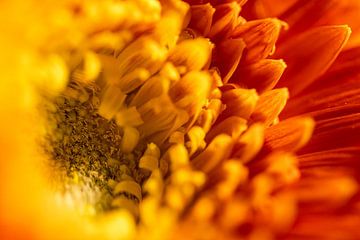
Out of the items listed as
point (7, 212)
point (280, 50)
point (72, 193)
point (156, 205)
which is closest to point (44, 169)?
point (72, 193)

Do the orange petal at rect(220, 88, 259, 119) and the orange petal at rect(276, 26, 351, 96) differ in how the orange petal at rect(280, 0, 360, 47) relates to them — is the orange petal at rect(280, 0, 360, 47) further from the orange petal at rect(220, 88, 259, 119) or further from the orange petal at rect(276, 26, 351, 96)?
the orange petal at rect(220, 88, 259, 119)

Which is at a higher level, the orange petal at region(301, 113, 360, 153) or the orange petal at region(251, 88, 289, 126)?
the orange petal at region(251, 88, 289, 126)

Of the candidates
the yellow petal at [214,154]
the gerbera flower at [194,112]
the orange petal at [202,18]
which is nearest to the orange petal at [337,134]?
the gerbera flower at [194,112]

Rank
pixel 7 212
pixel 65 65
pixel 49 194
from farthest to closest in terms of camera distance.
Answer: pixel 65 65
pixel 49 194
pixel 7 212

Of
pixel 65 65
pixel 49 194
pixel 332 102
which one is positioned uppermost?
pixel 65 65

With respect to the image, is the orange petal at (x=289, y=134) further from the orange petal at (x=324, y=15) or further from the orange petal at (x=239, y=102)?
the orange petal at (x=324, y=15)

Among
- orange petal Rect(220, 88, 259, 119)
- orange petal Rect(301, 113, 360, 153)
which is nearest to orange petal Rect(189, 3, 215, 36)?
orange petal Rect(220, 88, 259, 119)

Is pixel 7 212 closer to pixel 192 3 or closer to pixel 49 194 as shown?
pixel 49 194
